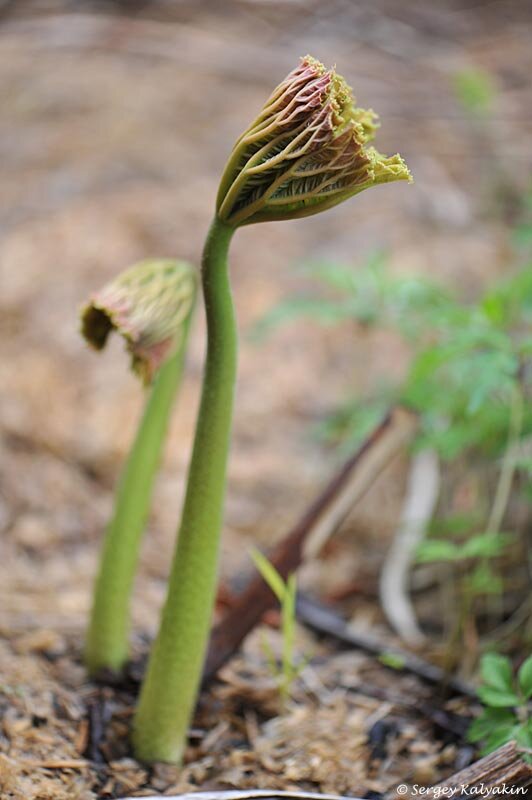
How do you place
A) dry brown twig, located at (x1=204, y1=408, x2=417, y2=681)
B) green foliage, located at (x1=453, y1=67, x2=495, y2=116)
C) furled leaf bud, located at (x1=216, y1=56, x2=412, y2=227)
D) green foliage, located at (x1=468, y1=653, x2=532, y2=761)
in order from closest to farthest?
furled leaf bud, located at (x1=216, y1=56, x2=412, y2=227), green foliage, located at (x1=468, y1=653, x2=532, y2=761), dry brown twig, located at (x1=204, y1=408, x2=417, y2=681), green foliage, located at (x1=453, y1=67, x2=495, y2=116)

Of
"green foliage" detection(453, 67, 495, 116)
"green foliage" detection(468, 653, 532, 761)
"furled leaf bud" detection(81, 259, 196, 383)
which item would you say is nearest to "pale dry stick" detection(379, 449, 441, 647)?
"green foliage" detection(468, 653, 532, 761)

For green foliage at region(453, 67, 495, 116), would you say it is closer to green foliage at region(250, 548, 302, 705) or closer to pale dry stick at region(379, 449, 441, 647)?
pale dry stick at region(379, 449, 441, 647)

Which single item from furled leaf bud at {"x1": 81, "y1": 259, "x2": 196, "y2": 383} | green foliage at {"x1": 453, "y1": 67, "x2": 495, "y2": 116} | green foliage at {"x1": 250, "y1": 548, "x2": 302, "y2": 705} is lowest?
green foliage at {"x1": 250, "y1": 548, "x2": 302, "y2": 705}

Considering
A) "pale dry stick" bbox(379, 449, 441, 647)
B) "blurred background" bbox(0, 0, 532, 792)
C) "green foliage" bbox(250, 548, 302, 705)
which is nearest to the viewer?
"green foliage" bbox(250, 548, 302, 705)

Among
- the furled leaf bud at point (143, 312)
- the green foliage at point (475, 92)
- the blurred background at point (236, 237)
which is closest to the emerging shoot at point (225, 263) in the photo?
the furled leaf bud at point (143, 312)

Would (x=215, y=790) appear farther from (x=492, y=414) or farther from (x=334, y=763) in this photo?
(x=492, y=414)

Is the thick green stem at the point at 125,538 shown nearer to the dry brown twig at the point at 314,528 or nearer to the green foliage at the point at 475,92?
the dry brown twig at the point at 314,528

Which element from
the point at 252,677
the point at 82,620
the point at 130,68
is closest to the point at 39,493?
the point at 82,620
